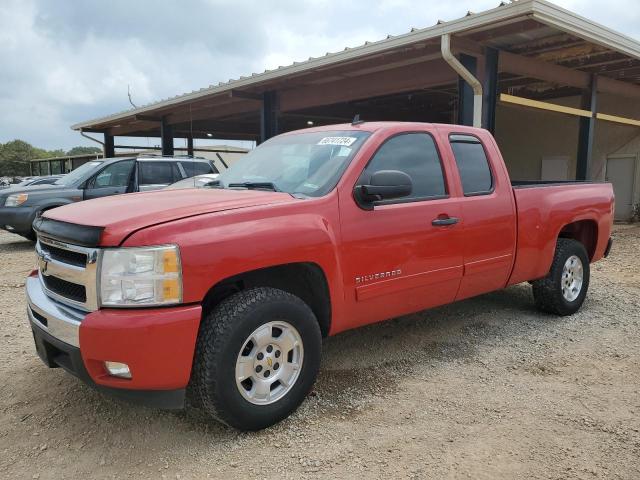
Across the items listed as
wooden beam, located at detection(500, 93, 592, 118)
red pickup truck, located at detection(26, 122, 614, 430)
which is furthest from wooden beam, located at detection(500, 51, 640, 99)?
red pickup truck, located at detection(26, 122, 614, 430)

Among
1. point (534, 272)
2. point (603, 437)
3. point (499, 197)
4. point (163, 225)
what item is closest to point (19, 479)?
point (163, 225)

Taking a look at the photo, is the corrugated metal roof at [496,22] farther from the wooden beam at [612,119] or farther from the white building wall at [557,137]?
the white building wall at [557,137]

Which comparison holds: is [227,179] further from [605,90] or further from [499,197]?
[605,90]

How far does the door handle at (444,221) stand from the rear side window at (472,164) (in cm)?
34

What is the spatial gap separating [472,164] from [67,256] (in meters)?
3.17

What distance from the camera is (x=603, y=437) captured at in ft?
9.57

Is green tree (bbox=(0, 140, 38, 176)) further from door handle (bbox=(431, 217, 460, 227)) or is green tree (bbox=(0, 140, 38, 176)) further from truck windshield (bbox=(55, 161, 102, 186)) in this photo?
door handle (bbox=(431, 217, 460, 227))

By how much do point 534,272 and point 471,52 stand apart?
4831 millimetres

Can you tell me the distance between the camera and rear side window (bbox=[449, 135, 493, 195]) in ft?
13.8

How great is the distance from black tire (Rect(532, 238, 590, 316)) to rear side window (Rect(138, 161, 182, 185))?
25.9 ft

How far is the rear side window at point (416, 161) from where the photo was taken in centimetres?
368

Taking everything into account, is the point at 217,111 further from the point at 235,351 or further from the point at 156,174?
the point at 235,351

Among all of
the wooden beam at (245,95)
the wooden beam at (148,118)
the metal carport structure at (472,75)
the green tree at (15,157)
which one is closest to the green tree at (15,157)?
the green tree at (15,157)

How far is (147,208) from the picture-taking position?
2904 millimetres
